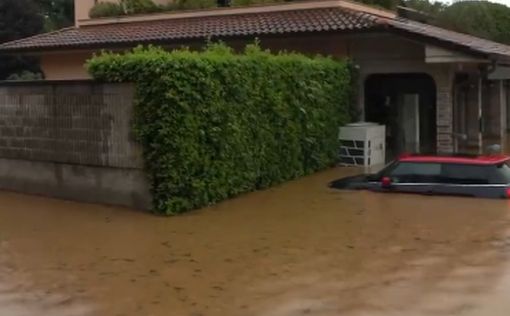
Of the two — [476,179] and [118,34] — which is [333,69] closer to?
[476,179]

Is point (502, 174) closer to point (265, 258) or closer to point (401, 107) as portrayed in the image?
point (265, 258)

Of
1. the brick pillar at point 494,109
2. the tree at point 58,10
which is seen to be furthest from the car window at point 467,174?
the tree at point 58,10

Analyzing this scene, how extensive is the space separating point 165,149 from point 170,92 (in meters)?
0.97

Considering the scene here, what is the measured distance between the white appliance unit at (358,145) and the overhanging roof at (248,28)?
2650 mm

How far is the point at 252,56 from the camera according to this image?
595 inches

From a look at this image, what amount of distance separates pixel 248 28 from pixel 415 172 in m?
9.70

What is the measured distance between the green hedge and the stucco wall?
11.8 m

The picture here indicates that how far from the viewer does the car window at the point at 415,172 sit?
1381 centimetres

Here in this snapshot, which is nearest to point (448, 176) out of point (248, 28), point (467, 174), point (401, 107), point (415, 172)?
point (467, 174)

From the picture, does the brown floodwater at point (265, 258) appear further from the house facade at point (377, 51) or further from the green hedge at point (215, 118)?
the house facade at point (377, 51)

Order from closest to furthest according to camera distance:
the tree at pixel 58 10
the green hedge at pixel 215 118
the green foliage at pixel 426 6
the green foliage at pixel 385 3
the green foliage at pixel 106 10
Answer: the green hedge at pixel 215 118 < the green foliage at pixel 106 10 < the green foliage at pixel 385 3 < the green foliage at pixel 426 6 < the tree at pixel 58 10

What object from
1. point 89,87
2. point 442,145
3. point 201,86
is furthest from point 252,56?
point 442,145

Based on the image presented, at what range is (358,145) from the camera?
19.1m

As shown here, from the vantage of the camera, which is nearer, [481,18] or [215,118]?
[215,118]
